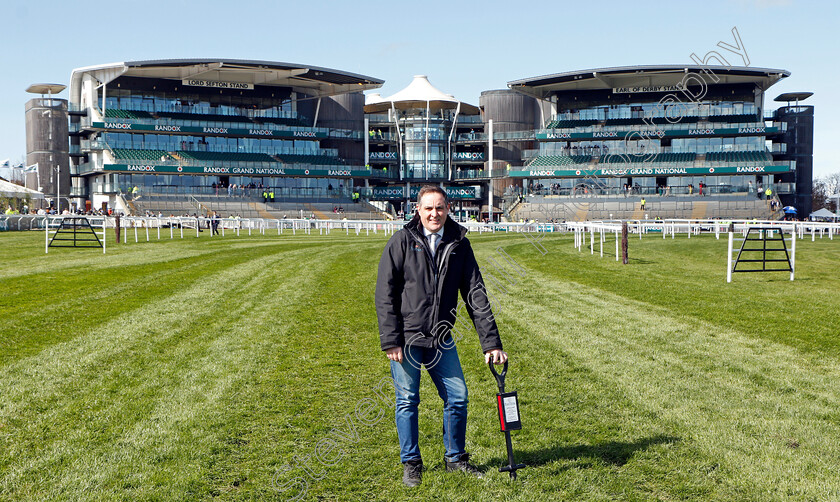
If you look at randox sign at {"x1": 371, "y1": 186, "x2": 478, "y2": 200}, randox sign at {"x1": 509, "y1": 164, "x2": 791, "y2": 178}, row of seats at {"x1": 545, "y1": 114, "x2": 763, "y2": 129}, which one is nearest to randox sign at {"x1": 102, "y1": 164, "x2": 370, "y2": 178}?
randox sign at {"x1": 371, "y1": 186, "x2": 478, "y2": 200}

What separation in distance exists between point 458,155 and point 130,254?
6386cm

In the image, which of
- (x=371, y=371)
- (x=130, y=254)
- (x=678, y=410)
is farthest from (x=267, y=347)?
(x=130, y=254)

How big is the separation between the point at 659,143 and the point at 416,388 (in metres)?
74.4

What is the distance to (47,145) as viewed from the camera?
Result: 8281cm

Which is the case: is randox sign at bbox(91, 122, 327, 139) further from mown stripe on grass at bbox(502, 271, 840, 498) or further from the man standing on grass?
the man standing on grass

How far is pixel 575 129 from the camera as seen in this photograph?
74.5 metres

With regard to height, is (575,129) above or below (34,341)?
above

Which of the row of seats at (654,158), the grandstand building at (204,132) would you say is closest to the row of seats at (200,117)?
the grandstand building at (204,132)

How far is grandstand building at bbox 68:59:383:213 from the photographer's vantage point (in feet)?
226

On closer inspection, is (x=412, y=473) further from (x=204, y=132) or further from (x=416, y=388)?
(x=204, y=132)

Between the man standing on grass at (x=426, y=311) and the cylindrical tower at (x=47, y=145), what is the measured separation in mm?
87047

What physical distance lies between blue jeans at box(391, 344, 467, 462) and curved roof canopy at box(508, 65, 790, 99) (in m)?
65.6

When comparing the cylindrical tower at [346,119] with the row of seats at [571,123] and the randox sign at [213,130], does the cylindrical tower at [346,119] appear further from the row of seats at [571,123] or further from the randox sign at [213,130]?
the row of seats at [571,123]

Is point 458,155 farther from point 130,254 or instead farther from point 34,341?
point 34,341
